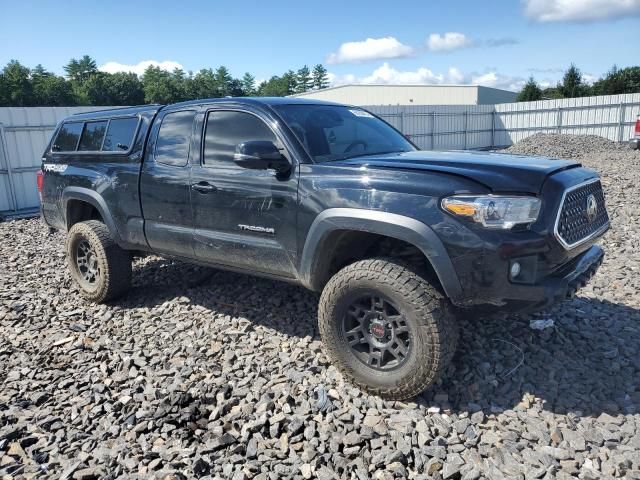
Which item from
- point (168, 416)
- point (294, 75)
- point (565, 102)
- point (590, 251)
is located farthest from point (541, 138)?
point (294, 75)

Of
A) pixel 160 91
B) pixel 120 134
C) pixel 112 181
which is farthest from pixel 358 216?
pixel 160 91

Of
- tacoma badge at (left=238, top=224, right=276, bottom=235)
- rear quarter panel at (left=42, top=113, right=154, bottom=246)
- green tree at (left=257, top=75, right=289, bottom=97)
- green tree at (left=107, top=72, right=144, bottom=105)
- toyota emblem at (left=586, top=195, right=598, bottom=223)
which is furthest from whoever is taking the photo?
green tree at (left=257, top=75, right=289, bottom=97)

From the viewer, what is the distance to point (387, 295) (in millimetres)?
3352

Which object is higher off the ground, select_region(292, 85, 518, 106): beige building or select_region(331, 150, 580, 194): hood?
select_region(292, 85, 518, 106): beige building

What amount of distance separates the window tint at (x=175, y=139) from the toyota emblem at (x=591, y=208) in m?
3.16

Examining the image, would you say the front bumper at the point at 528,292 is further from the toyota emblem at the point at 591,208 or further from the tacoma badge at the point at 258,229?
the tacoma badge at the point at 258,229

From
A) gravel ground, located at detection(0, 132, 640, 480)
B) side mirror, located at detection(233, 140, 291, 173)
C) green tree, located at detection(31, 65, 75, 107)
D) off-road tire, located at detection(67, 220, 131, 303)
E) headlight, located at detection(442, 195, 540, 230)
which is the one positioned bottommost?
gravel ground, located at detection(0, 132, 640, 480)

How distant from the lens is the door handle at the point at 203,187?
4.27m

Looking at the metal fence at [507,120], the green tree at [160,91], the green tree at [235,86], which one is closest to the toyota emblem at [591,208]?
the metal fence at [507,120]

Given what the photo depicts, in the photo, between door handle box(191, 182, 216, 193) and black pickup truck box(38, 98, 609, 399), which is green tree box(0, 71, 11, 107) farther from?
door handle box(191, 182, 216, 193)

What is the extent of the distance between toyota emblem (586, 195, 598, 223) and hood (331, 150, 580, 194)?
0.84ft

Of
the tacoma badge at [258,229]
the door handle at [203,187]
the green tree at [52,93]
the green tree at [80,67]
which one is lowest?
the tacoma badge at [258,229]

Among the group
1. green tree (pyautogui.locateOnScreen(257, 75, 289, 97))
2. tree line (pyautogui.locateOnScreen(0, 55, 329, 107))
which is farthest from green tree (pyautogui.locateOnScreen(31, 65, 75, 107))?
green tree (pyautogui.locateOnScreen(257, 75, 289, 97))

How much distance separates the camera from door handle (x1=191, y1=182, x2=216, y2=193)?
14.0 ft
